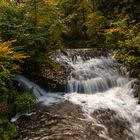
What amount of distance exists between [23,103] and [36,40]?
3067 millimetres

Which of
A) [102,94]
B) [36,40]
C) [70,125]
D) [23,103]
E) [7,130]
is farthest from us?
[102,94]

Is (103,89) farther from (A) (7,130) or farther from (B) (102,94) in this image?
(A) (7,130)

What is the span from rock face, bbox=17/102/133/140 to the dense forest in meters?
0.57

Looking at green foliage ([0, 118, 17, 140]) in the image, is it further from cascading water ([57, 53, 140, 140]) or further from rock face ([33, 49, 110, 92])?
rock face ([33, 49, 110, 92])

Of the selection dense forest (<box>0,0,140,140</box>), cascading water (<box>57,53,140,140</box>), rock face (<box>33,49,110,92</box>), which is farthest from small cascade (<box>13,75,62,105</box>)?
cascading water (<box>57,53,140,140</box>)

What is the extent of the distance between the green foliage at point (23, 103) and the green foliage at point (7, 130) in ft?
4.43

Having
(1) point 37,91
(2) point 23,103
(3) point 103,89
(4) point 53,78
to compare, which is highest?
(4) point 53,78

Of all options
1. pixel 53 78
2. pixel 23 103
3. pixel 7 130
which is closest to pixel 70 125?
pixel 23 103

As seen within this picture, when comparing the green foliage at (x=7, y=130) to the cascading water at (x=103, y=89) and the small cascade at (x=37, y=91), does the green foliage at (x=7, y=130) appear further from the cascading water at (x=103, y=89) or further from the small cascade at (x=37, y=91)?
the small cascade at (x=37, y=91)

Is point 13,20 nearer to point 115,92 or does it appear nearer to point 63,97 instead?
point 63,97

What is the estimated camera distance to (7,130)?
972cm

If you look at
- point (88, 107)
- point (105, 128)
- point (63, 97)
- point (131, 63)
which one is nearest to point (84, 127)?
point (105, 128)

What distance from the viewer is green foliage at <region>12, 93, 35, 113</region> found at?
11336 mm

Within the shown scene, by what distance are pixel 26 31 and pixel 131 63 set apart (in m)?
6.40
